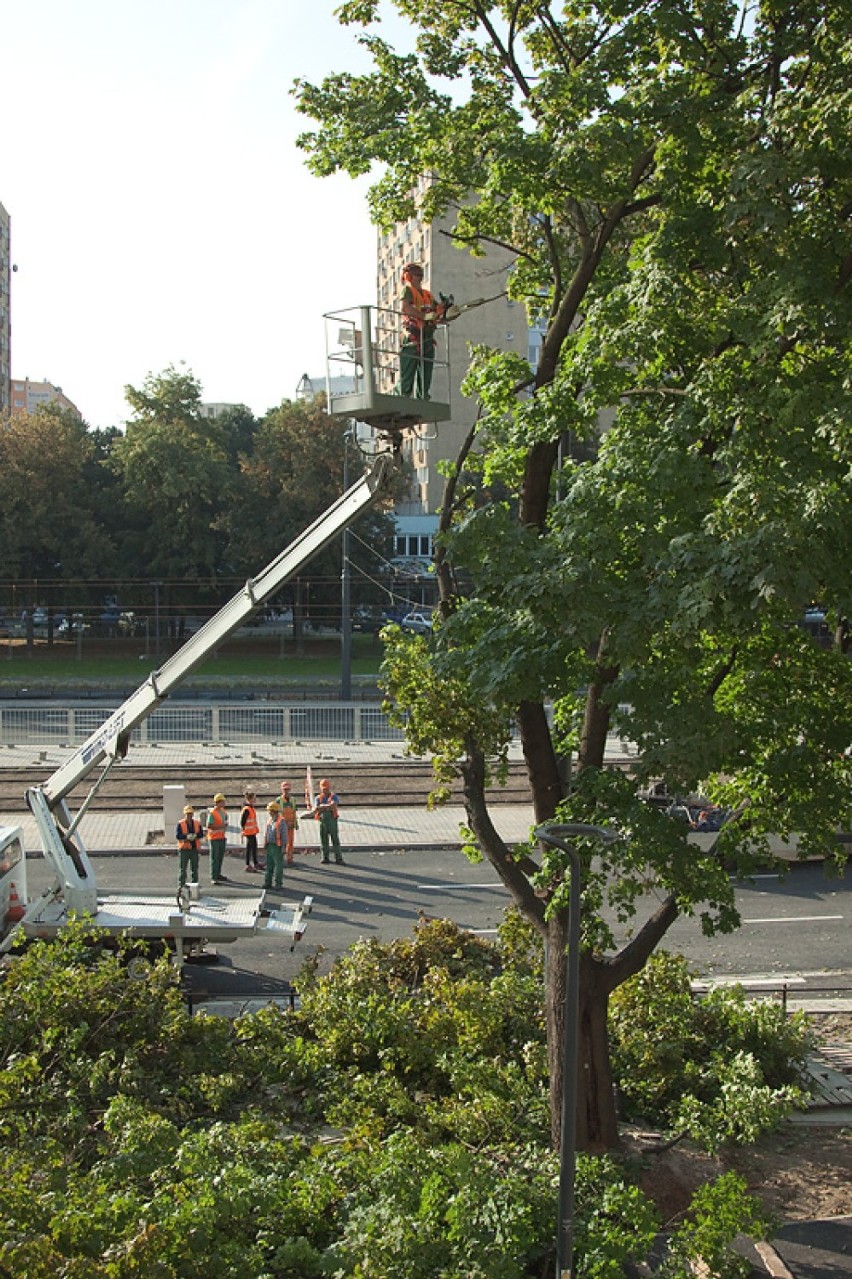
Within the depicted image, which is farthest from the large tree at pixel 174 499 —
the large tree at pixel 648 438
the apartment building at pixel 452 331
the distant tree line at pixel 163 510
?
the large tree at pixel 648 438

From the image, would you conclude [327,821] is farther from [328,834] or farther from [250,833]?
[250,833]

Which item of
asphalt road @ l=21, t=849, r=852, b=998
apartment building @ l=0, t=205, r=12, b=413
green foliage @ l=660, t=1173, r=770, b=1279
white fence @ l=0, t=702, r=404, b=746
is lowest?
asphalt road @ l=21, t=849, r=852, b=998

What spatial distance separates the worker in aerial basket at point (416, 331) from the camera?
1038cm

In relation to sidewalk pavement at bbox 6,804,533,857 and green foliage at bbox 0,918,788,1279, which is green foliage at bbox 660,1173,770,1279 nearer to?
green foliage at bbox 0,918,788,1279

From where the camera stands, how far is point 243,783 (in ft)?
80.8

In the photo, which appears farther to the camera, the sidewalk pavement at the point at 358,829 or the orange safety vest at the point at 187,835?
the sidewalk pavement at the point at 358,829

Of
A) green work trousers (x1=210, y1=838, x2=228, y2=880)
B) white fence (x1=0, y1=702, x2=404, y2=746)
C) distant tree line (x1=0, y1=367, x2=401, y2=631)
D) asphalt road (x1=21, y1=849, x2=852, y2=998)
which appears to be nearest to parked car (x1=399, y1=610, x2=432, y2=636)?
white fence (x1=0, y1=702, x2=404, y2=746)

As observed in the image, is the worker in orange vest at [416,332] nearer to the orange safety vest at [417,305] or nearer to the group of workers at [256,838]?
the orange safety vest at [417,305]

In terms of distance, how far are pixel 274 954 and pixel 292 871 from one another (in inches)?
161

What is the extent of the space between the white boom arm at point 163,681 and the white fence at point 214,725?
14176mm

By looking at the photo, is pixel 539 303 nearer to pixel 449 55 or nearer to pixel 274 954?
pixel 449 55

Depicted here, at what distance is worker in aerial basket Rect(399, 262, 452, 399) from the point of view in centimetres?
1038

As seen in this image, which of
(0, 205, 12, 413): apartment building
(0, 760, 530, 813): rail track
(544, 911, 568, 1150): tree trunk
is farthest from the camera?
(0, 205, 12, 413): apartment building

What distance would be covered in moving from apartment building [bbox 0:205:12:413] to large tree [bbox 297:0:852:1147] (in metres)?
85.3
